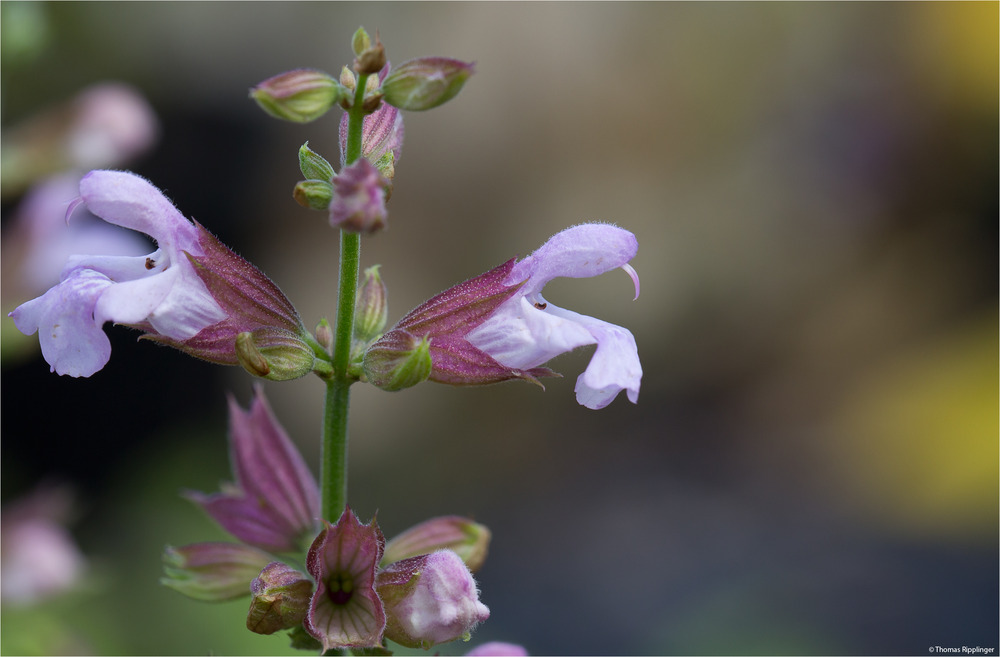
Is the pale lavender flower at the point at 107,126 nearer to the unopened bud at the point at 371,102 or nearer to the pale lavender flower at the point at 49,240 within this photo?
the pale lavender flower at the point at 49,240

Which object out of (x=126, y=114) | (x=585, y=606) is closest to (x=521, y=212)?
(x=585, y=606)

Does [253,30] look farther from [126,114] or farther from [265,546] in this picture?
[265,546]

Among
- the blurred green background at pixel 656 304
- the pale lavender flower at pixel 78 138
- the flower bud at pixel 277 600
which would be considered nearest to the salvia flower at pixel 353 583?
the flower bud at pixel 277 600

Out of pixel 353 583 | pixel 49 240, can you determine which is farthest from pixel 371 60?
pixel 49 240

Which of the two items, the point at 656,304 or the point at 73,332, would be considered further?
the point at 656,304

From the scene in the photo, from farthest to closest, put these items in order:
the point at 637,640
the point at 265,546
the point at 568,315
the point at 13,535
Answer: the point at 637,640 < the point at 13,535 < the point at 265,546 < the point at 568,315

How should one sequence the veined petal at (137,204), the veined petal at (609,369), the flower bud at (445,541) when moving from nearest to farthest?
the veined petal at (609,369) → the veined petal at (137,204) → the flower bud at (445,541)

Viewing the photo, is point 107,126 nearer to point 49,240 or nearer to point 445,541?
point 49,240
